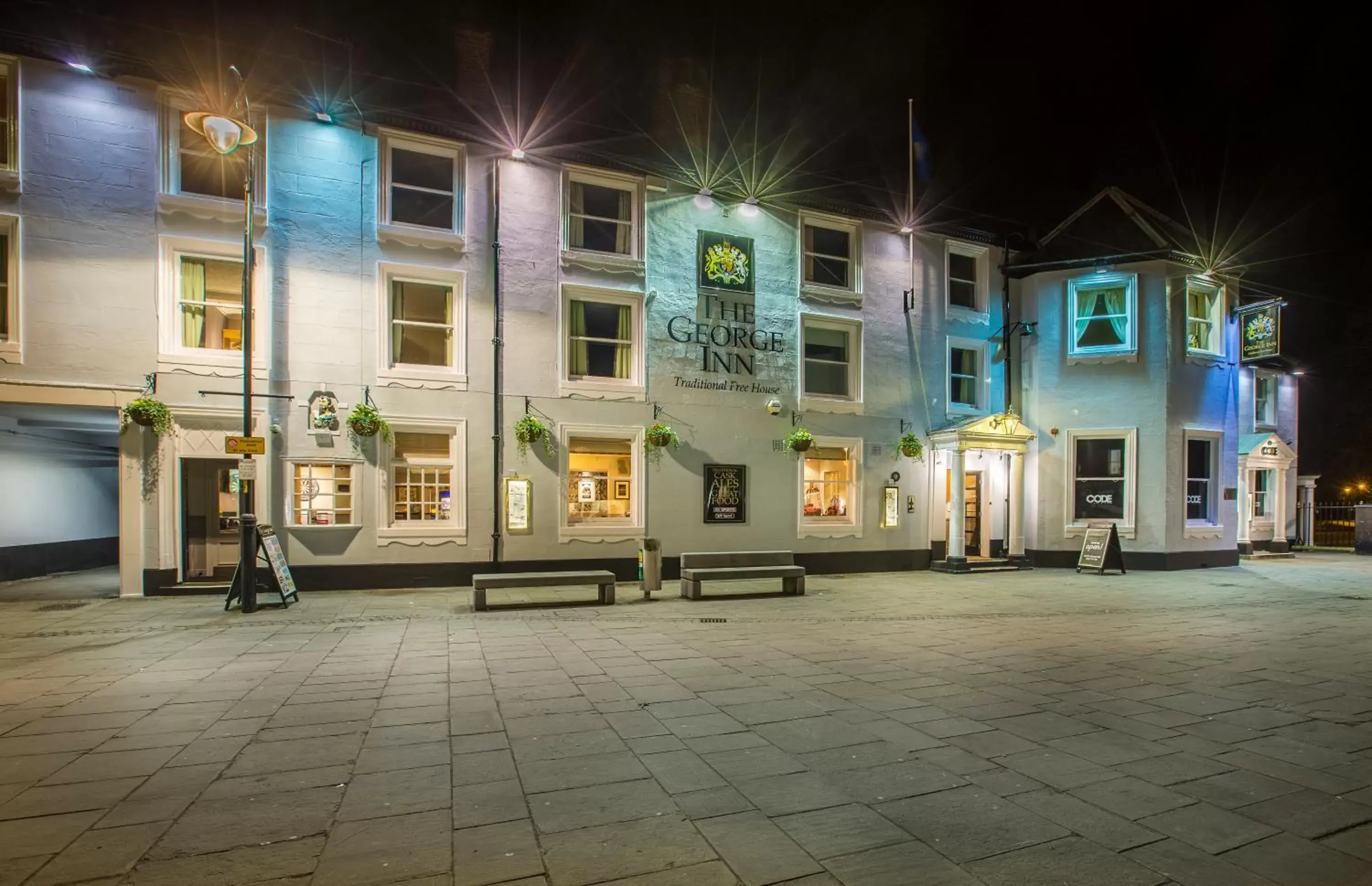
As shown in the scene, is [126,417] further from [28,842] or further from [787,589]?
[787,589]

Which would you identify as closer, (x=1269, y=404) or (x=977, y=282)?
(x=977, y=282)

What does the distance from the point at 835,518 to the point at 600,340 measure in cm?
738

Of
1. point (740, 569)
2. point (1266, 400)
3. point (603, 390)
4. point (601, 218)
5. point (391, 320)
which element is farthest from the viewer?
point (1266, 400)

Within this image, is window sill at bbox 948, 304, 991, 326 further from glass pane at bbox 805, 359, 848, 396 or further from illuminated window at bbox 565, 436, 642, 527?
illuminated window at bbox 565, 436, 642, 527

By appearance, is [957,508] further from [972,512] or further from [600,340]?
[600,340]

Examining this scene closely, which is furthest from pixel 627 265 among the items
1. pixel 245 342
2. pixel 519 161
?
pixel 245 342

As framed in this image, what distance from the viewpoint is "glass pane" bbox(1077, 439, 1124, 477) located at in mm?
18406

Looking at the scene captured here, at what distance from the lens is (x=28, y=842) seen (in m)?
3.78

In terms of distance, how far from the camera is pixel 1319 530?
26.6 metres

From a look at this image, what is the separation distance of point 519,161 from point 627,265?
3.11m

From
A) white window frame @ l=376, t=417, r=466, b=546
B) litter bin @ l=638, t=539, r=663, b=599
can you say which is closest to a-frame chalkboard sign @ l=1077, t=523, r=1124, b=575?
litter bin @ l=638, t=539, r=663, b=599

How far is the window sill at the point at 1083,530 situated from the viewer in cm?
1812

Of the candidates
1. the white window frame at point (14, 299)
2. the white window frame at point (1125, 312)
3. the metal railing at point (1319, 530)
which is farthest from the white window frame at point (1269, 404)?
the white window frame at point (14, 299)

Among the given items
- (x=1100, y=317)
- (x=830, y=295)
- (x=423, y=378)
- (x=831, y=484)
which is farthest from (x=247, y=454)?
(x=1100, y=317)
